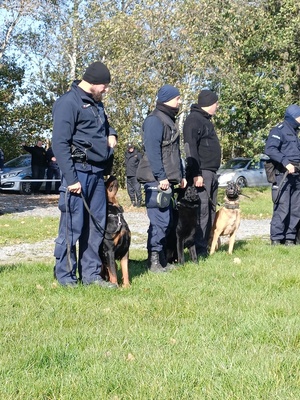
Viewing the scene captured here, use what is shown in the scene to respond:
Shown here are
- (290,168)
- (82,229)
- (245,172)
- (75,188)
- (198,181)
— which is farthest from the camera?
(245,172)

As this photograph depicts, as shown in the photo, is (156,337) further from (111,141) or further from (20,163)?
(20,163)

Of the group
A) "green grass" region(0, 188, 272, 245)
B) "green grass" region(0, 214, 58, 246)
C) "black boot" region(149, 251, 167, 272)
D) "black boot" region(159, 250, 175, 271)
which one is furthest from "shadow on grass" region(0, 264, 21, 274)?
"green grass" region(0, 188, 272, 245)

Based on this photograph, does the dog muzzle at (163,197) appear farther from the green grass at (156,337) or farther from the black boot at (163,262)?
the green grass at (156,337)

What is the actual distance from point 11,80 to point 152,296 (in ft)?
94.0

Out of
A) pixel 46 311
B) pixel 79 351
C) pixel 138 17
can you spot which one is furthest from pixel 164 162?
pixel 138 17

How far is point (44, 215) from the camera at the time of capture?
54.1 feet

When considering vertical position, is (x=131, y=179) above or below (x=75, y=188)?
below

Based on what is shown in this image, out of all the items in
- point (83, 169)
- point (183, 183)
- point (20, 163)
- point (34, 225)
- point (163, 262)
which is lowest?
point (34, 225)

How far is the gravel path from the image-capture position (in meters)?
9.41

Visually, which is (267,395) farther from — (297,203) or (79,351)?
(297,203)

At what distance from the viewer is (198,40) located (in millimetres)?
21094

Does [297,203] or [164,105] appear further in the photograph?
[297,203]

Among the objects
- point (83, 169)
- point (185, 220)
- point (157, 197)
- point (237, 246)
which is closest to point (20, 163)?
point (237, 246)

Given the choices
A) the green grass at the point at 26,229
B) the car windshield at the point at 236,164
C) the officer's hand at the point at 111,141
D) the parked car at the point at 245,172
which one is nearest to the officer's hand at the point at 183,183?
the officer's hand at the point at 111,141
